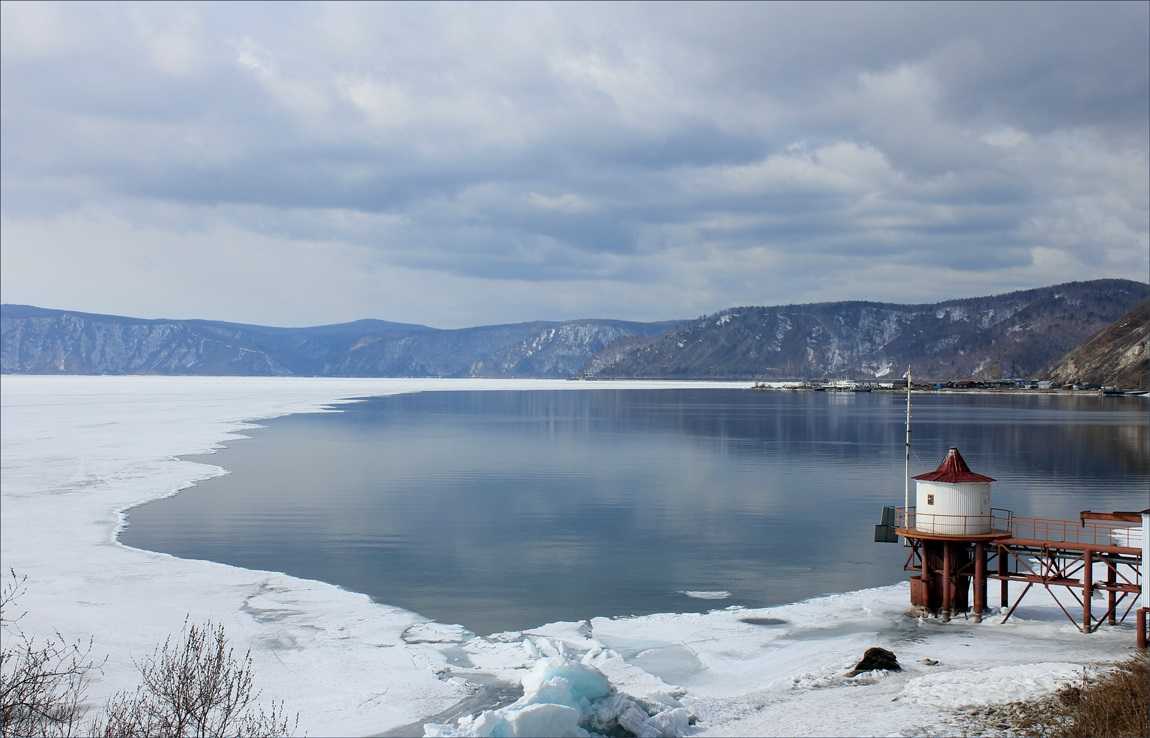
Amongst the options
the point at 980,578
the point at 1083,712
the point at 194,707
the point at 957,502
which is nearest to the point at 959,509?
the point at 957,502

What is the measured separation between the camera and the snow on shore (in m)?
19.5

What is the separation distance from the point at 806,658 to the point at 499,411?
115 meters

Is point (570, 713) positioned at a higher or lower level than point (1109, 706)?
lower

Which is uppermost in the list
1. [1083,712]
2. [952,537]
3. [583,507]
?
[952,537]

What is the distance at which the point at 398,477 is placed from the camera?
5697 centimetres

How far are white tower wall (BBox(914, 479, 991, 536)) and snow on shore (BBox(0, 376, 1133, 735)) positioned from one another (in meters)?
2.63

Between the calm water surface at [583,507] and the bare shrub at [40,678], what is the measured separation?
870 centimetres

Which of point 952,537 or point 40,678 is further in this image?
point 952,537

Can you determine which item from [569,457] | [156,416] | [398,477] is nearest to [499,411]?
[156,416]

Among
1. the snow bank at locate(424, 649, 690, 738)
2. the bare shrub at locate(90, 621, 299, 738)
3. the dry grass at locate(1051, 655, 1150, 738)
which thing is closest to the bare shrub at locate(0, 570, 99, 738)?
the bare shrub at locate(90, 621, 299, 738)

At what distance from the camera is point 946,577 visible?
27.6 meters

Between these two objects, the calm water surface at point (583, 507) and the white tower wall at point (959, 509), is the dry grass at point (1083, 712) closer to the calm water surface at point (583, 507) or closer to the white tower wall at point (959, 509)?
the white tower wall at point (959, 509)

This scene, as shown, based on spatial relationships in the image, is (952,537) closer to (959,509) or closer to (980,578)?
(959,509)

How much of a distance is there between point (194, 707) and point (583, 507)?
31873mm
